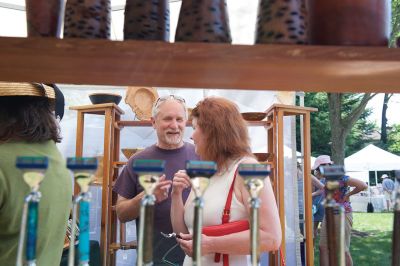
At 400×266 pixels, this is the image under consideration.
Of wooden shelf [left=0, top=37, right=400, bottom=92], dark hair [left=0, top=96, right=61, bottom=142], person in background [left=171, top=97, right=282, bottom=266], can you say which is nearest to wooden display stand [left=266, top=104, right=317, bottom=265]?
person in background [left=171, top=97, right=282, bottom=266]

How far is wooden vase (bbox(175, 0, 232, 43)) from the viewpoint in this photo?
730 millimetres

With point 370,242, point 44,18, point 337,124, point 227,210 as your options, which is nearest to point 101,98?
point 227,210

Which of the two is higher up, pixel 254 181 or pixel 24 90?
pixel 24 90

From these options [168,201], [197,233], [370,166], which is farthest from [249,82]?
[370,166]

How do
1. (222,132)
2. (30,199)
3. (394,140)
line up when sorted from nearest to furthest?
(30,199) < (222,132) < (394,140)

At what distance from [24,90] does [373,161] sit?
11.9 m

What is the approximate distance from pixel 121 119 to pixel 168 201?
1.72 m

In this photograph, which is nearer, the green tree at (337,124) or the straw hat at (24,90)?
the straw hat at (24,90)

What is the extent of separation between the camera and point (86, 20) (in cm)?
73

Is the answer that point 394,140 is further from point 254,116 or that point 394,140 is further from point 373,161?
point 254,116

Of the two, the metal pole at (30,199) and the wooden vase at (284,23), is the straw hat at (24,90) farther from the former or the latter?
the wooden vase at (284,23)

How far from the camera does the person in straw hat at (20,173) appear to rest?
110cm

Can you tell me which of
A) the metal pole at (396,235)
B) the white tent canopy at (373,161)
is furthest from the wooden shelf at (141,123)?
the white tent canopy at (373,161)

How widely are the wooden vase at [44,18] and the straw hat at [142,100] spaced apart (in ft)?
8.77
